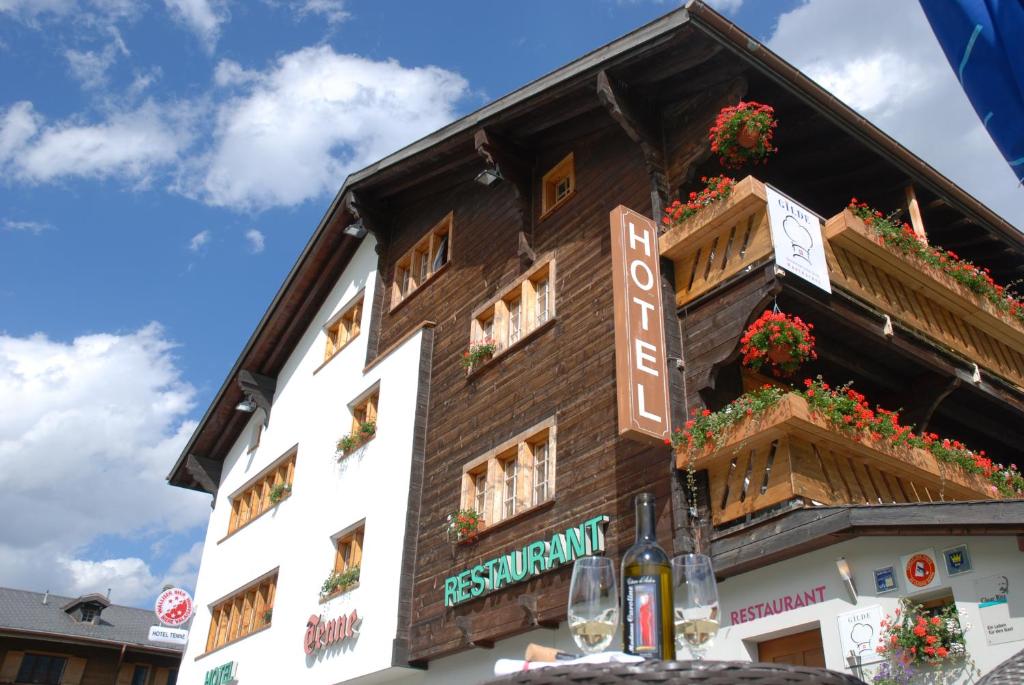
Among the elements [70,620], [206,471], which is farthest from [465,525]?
[70,620]

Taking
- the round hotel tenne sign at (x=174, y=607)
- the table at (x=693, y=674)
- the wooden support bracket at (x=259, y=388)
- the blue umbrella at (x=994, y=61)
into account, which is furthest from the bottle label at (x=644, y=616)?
the round hotel tenne sign at (x=174, y=607)

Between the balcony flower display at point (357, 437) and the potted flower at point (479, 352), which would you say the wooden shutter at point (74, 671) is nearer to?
the balcony flower display at point (357, 437)

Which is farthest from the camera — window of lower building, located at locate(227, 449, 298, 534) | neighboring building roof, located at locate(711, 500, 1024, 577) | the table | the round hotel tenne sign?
the round hotel tenne sign

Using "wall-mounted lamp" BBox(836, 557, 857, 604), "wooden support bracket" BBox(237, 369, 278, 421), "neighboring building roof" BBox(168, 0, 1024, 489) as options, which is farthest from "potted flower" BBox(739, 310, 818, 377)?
"wooden support bracket" BBox(237, 369, 278, 421)

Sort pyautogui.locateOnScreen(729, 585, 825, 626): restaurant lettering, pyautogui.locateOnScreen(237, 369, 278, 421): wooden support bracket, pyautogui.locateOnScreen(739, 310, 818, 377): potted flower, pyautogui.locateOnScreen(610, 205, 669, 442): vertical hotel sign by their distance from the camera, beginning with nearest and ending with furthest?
pyautogui.locateOnScreen(729, 585, 825, 626): restaurant lettering, pyautogui.locateOnScreen(739, 310, 818, 377): potted flower, pyautogui.locateOnScreen(610, 205, 669, 442): vertical hotel sign, pyautogui.locateOnScreen(237, 369, 278, 421): wooden support bracket

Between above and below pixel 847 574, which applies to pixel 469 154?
above

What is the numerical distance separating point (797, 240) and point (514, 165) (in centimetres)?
628

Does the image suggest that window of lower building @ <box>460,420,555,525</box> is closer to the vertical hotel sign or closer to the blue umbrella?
the vertical hotel sign

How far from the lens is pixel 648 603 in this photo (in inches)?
112

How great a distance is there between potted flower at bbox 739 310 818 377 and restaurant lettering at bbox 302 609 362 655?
8.53m

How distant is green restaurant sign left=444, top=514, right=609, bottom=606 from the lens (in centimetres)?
1200

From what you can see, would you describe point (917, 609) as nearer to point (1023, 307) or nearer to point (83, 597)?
point (1023, 307)

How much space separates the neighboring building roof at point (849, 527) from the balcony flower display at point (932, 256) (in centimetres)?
418

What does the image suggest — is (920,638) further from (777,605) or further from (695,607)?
(695,607)
